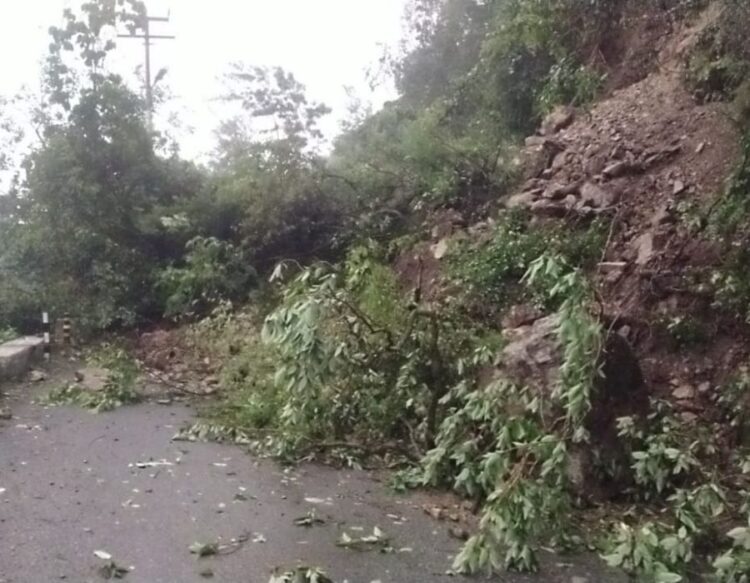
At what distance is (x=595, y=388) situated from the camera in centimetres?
495

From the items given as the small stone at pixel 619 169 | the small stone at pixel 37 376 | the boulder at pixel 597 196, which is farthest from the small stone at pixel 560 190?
the small stone at pixel 37 376

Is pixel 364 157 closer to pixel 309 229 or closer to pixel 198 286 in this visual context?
pixel 309 229

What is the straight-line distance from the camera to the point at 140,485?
564 cm

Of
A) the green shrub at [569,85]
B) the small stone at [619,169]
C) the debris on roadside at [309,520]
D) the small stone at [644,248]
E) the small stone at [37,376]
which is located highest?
the green shrub at [569,85]

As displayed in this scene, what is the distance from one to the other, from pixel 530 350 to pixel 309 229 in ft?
22.6

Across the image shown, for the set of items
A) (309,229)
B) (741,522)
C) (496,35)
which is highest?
(496,35)

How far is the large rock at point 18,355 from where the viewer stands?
31.5 feet

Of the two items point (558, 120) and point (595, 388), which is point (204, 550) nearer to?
point (595, 388)

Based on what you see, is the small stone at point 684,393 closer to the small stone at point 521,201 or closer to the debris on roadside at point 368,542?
the debris on roadside at point 368,542

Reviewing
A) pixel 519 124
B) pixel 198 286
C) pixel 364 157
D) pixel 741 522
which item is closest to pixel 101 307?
pixel 198 286

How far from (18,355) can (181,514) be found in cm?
590

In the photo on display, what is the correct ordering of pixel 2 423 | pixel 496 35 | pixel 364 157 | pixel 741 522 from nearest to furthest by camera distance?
1. pixel 741 522
2. pixel 2 423
3. pixel 496 35
4. pixel 364 157

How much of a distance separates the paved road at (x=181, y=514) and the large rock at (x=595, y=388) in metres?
1.01

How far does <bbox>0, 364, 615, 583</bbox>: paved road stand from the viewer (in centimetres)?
421
